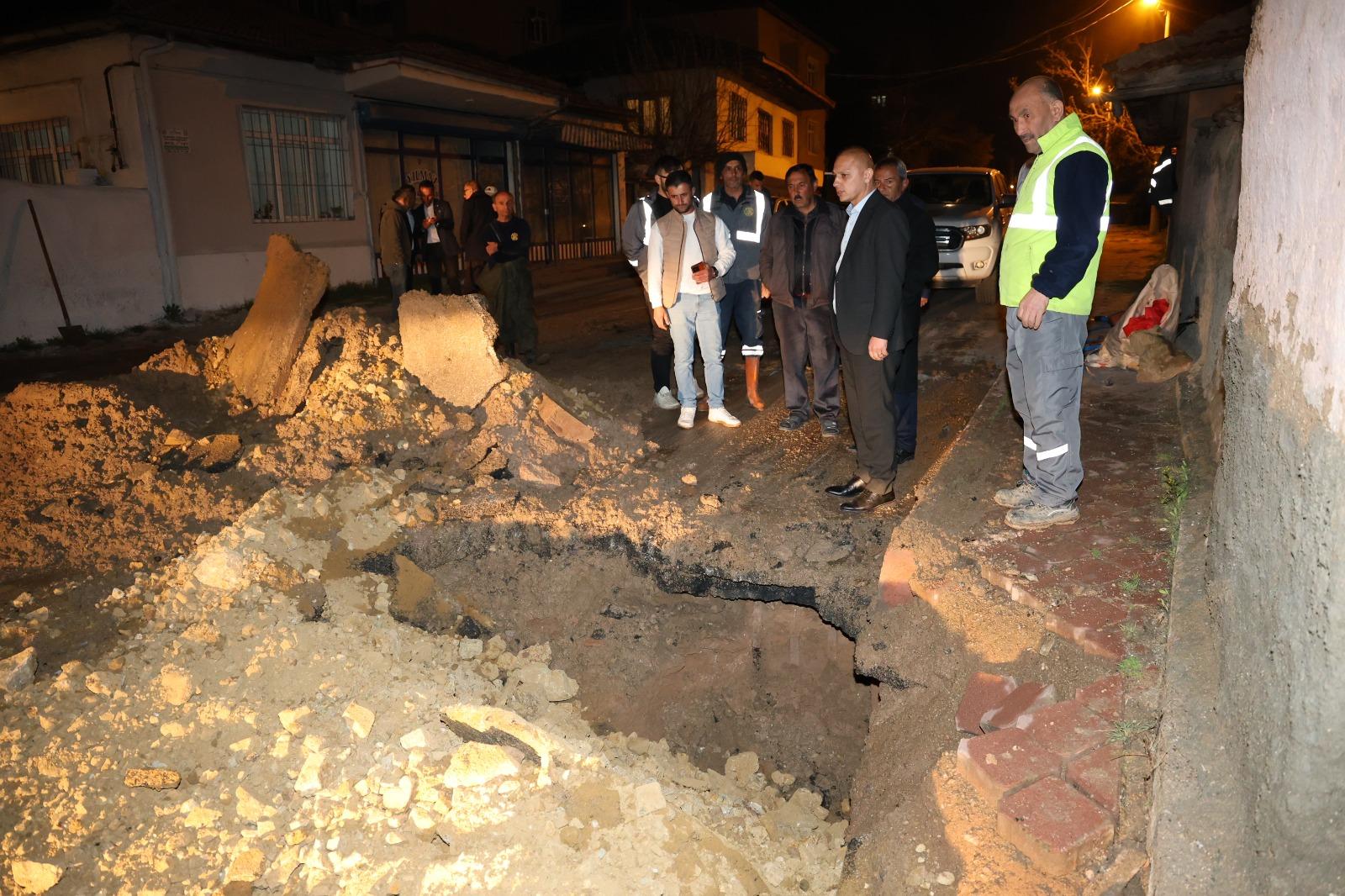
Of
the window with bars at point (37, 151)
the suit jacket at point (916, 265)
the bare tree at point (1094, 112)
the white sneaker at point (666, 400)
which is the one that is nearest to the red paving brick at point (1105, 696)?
the suit jacket at point (916, 265)

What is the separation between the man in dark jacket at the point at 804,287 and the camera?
600cm

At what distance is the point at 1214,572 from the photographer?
3.01 meters

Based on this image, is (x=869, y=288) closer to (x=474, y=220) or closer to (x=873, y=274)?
(x=873, y=274)

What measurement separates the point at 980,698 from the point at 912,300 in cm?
278

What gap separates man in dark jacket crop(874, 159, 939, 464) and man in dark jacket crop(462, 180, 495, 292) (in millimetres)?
4456

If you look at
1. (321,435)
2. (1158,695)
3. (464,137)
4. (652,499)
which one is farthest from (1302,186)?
(464,137)

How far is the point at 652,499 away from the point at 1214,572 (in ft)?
9.91

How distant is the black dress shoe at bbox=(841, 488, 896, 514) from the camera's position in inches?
196

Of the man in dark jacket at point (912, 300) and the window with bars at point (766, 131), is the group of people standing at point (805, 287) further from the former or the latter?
the window with bars at point (766, 131)

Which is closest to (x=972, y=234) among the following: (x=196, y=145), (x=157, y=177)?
(x=196, y=145)

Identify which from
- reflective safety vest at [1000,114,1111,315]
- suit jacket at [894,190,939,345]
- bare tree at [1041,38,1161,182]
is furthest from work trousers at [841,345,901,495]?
bare tree at [1041,38,1161,182]

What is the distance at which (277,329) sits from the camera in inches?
256

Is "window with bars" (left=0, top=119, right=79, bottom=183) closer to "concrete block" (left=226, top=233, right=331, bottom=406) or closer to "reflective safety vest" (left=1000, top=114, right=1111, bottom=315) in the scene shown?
"concrete block" (left=226, top=233, right=331, bottom=406)

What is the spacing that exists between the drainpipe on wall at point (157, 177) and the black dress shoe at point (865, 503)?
11.5 m
